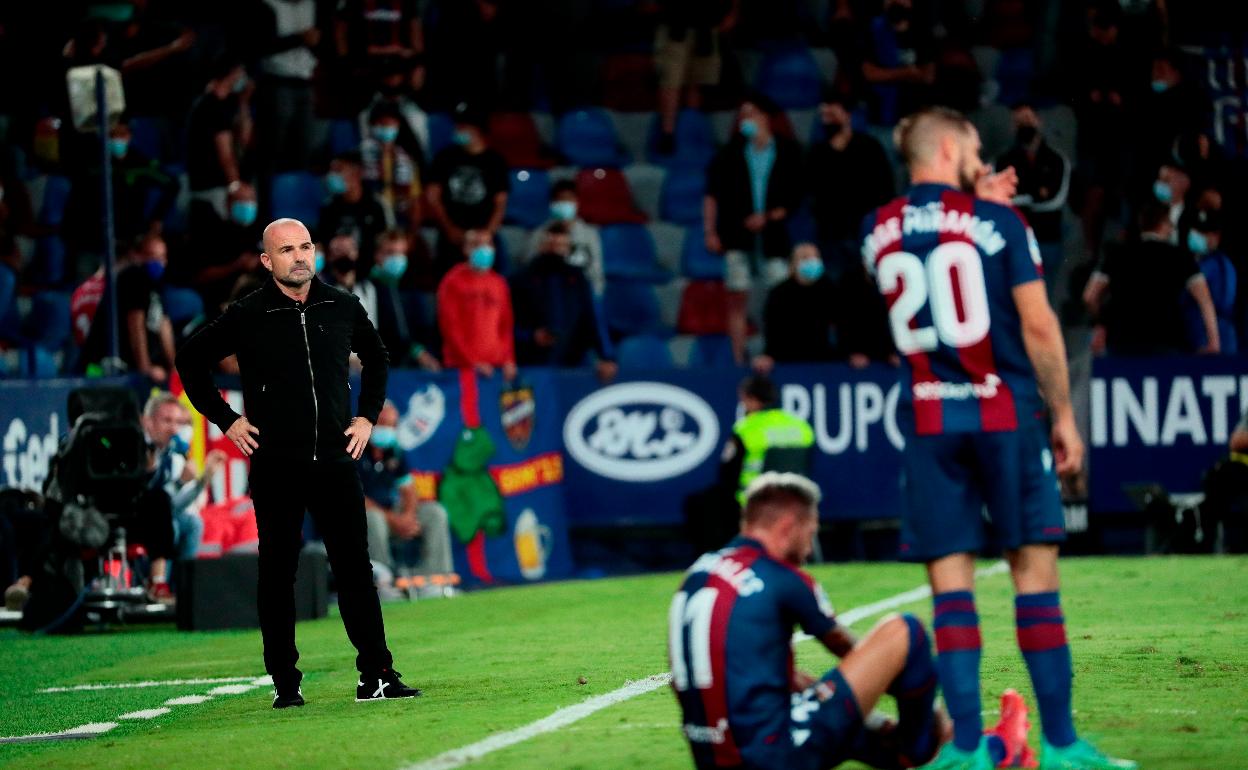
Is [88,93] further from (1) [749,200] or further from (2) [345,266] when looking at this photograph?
(1) [749,200]

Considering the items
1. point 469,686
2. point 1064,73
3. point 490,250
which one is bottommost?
point 469,686

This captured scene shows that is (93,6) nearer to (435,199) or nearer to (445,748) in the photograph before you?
(435,199)

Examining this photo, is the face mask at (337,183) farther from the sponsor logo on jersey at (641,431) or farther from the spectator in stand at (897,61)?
the spectator in stand at (897,61)

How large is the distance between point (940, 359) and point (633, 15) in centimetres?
1620

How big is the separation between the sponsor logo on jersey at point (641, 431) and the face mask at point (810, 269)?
1420 millimetres

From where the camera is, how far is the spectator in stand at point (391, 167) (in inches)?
787

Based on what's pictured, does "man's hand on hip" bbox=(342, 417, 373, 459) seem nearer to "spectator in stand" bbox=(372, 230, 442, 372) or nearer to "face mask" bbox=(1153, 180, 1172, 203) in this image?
"spectator in stand" bbox=(372, 230, 442, 372)

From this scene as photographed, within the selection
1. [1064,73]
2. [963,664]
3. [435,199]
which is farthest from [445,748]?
[1064,73]

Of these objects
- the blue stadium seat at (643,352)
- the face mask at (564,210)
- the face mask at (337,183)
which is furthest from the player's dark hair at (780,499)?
the blue stadium seat at (643,352)

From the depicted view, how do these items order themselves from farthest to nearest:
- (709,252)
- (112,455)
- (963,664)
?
(709,252)
(112,455)
(963,664)

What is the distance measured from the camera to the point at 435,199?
65.2 feet

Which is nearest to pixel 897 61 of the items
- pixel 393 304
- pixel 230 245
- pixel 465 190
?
pixel 465 190

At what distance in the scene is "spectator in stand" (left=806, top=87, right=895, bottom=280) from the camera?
19.8 m

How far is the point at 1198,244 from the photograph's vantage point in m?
19.6
